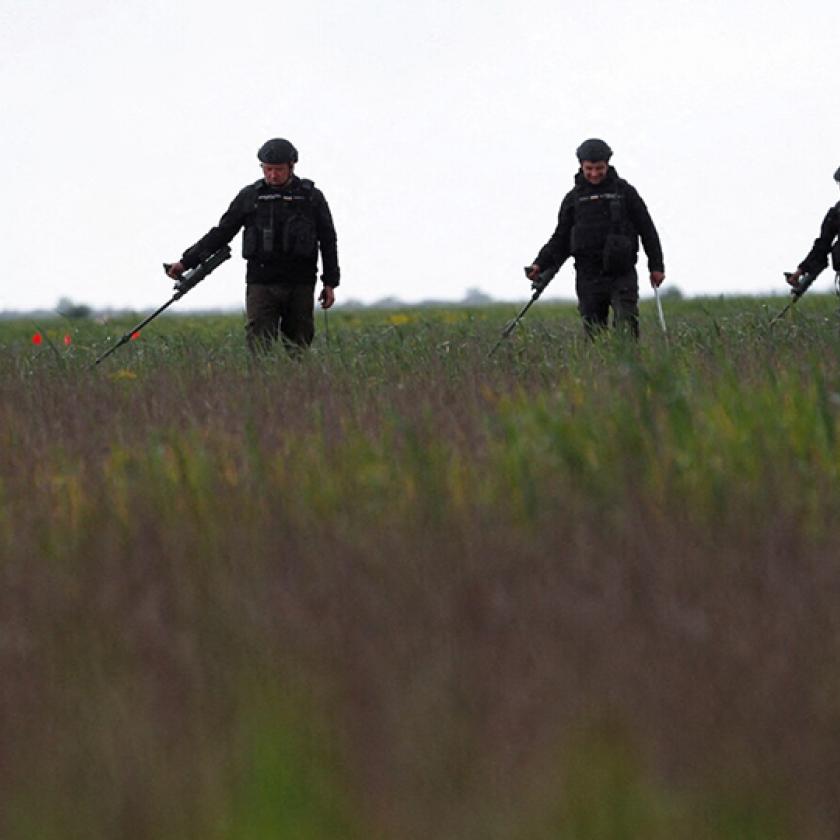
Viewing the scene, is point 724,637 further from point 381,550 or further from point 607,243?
point 607,243

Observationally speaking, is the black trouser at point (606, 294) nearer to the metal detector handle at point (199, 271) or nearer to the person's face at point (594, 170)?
the person's face at point (594, 170)

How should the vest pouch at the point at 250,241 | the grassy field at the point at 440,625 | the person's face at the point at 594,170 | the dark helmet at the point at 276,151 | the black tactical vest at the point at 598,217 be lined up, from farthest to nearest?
1. the black tactical vest at the point at 598,217
2. the person's face at the point at 594,170
3. the vest pouch at the point at 250,241
4. the dark helmet at the point at 276,151
5. the grassy field at the point at 440,625

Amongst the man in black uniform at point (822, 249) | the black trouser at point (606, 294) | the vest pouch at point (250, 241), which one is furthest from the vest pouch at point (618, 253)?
the vest pouch at point (250, 241)

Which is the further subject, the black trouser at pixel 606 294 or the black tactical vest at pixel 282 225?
the black trouser at pixel 606 294

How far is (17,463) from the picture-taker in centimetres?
569

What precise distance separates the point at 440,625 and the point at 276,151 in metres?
7.72

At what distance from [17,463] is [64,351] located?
5.40 meters

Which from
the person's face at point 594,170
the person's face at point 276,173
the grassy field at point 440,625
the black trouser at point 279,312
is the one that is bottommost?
the grassy field at point 440,625

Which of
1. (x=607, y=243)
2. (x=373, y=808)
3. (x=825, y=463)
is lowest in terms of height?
(x=373, y=808)

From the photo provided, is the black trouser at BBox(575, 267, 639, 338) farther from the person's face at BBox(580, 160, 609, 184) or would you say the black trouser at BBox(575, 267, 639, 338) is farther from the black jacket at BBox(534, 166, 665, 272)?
the person's face at BBox(580, 160, 609, 184)

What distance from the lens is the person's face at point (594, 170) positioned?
416 inches

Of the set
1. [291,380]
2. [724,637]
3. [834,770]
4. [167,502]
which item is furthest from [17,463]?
[834,770]

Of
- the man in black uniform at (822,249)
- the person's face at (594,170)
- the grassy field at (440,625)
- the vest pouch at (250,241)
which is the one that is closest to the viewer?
the grassy field at (440,625)

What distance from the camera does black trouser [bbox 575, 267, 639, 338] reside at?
10820 mm
